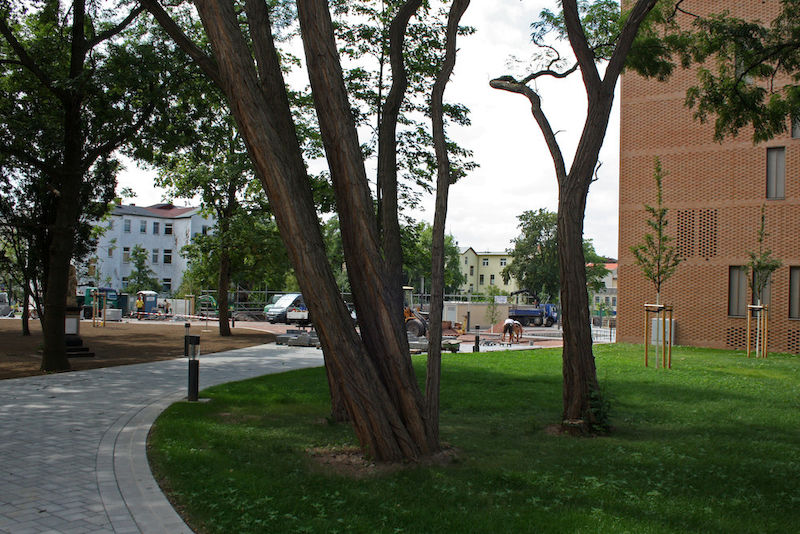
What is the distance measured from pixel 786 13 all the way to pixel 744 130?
1400 cm

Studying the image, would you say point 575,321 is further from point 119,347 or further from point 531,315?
point 531,315

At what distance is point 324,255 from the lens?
20.9 ft

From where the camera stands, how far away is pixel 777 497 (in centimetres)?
568

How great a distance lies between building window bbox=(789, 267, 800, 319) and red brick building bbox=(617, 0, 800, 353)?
0.10 ft

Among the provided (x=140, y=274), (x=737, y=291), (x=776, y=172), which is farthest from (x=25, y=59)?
(x=140, y=274)

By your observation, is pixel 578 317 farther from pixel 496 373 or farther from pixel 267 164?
pixel 496 373

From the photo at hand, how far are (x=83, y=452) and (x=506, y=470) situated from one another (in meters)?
4.31

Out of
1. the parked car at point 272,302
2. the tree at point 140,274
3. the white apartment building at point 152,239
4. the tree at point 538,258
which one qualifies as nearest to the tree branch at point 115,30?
the parked car at point 272,302

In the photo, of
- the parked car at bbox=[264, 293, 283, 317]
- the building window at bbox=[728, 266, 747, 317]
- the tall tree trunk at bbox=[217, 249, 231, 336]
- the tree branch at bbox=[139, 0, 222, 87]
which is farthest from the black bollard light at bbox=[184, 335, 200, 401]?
the parked car at bbox=[264, 293, 283, 317]

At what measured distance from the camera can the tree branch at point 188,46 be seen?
7.64 meters

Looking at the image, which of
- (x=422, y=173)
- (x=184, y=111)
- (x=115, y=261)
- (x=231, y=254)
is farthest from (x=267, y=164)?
(x=115, y=261)

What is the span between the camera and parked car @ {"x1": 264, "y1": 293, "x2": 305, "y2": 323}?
Result: 1620 inches

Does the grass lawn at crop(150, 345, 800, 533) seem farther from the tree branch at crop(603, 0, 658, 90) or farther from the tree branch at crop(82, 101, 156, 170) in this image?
the tree branch at crop(82, 101, 156, 170)

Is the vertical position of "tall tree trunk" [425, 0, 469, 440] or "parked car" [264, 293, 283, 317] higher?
"tall tree trunk" [425, 0, 469, 440]
